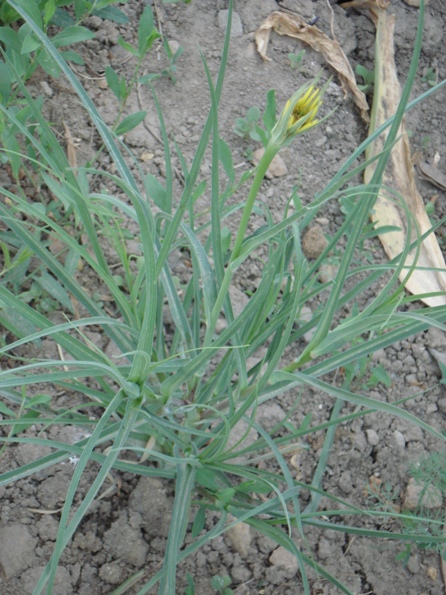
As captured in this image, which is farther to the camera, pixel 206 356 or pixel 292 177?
pixel 292 177

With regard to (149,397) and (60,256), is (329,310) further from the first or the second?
(60,256)

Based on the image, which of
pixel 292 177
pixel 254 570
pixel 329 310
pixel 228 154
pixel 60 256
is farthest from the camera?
pixel 292 177

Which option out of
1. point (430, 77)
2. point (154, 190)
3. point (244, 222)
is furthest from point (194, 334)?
point (430, 77)

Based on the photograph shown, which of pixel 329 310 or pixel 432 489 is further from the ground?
pixel 329 310

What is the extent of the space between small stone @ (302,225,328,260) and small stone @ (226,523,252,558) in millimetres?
676

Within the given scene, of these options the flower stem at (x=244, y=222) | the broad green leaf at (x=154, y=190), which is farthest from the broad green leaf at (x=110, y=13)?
the flower stem at (x=244, y=222)

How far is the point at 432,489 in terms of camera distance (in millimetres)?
1377

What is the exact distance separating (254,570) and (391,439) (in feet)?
1.43

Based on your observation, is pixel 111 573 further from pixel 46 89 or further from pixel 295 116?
pixel 46 89

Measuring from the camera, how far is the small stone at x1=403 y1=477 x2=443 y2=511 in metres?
1.36

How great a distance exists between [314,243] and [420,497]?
0.64m

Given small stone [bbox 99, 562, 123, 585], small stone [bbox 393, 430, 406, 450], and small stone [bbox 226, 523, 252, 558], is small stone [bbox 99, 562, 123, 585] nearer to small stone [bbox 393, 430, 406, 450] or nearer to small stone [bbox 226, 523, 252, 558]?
small stone [bbox 226, 523, 252, 558]

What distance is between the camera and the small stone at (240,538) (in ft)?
4.22

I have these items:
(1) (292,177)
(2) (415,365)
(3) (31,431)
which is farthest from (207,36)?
(3) (31,431)
